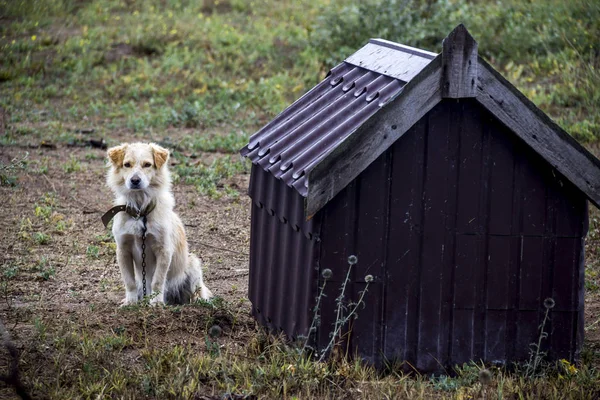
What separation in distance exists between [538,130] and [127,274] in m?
3.80

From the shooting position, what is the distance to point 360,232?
5688 millimetres

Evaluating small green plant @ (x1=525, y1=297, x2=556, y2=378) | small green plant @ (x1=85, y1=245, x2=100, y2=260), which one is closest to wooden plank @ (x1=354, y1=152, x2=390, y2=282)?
small green plant @ (x1=525, y1=297, x2=556, y2=378)

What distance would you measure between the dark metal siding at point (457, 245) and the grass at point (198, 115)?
25 cm

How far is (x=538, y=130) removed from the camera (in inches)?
221

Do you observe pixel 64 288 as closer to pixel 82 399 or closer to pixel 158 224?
pixel 158 224

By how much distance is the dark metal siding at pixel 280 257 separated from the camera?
5.72 meters

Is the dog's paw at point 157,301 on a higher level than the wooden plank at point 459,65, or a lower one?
lower

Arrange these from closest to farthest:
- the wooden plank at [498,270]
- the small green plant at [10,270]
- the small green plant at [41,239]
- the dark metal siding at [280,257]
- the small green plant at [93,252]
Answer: the dark metal siding at [280,257]
the wooden plank at [498,270]
the small green plant at [10,270]
the small green plant at [93,252]
the small green plant at [41,239]

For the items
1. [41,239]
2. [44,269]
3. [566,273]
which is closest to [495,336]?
[566,273]

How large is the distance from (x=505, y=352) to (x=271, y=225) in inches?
74.9

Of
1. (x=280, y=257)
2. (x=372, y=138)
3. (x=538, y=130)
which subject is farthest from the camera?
(x=280, y=257)

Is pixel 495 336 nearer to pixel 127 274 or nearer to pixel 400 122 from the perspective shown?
pixel 400 122

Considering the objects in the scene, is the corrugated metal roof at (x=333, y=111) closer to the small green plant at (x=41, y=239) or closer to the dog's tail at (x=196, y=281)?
the dog's tail at (x=196, y=281)

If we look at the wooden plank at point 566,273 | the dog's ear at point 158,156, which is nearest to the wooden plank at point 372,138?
the wooden plank at point 566,273
